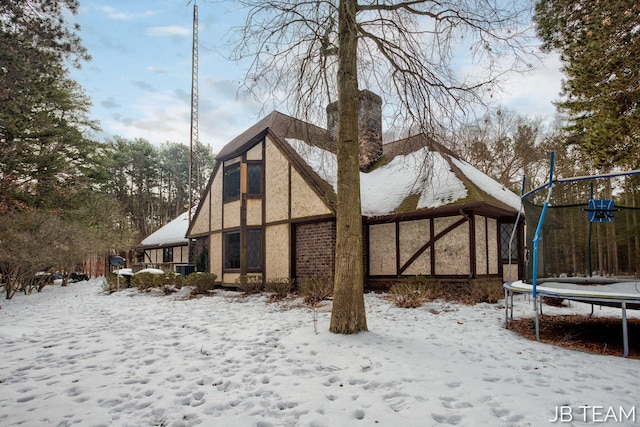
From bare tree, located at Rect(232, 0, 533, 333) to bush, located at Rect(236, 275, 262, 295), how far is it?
667cm

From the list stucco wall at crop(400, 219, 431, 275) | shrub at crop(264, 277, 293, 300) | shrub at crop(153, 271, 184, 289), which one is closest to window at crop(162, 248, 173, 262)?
shrub at crop(153, 271, 184, 289)

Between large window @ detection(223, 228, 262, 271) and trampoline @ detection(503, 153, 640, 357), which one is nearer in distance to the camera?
trampoline @ detection(503, 153, 640, 357)

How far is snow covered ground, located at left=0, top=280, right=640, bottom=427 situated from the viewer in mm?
2846

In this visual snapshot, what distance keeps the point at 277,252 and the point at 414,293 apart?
531 centimetres

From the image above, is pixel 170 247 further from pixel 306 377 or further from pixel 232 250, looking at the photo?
pixel 306 377

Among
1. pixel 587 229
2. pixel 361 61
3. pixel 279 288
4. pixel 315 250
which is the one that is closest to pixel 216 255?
pixel 279 288

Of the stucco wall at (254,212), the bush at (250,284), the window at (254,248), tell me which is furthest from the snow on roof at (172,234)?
the bush at (250,284)

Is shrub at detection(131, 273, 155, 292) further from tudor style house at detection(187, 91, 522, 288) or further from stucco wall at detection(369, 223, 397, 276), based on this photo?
stucco wall at detection(369, 223, 397, 276)

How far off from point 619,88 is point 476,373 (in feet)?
21.7

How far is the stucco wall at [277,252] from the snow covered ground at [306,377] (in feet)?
17.7

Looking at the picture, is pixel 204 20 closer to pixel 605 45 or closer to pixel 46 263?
pixel 605 45

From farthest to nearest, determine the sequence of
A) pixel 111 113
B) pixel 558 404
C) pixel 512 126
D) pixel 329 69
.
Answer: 1. pixel 512 126
2. pixel 111 113
3. pixel 329 69
4. pixel 558 404

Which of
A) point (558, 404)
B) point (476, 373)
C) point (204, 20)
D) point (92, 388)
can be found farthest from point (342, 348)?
point (204, 20)

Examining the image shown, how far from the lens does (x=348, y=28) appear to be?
17.4 feet
